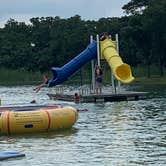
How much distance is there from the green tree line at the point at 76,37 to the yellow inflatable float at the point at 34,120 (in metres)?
58.3

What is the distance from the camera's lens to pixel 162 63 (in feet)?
291

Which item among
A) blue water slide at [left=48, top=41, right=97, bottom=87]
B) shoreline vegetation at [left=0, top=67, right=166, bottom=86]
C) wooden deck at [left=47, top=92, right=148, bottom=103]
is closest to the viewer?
wooden deck at [left=47, top=92, right=148, bottom=103]

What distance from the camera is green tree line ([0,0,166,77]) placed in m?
86.9

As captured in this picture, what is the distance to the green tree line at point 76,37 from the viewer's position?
86875 mm

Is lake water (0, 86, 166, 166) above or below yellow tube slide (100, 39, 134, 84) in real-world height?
below

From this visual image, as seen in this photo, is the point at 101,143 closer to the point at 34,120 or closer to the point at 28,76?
the point at 34,120

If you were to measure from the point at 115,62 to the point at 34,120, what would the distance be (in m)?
19.0

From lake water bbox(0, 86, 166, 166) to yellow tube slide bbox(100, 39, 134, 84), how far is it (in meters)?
9.44

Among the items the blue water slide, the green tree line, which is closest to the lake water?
the blue water slide

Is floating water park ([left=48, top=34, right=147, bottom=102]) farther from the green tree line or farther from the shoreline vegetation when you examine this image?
the shoreline vegetation

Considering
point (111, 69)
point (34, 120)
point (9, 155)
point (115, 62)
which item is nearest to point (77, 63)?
point (111, 69)

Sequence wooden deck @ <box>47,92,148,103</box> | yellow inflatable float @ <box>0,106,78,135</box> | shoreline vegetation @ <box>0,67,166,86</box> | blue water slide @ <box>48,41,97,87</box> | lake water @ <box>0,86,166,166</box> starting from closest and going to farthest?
lake water @ <box>0,86,166,166</box> < yellow inflatable float @ <box>0,106,78,135</box> < wooden deck @ <box>47,92,148,103</box> < blue water slide @ <box>48,41,97,87</box> < shoreline vegetation @ <box>0,67,166,86</box>

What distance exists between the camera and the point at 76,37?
328 feet

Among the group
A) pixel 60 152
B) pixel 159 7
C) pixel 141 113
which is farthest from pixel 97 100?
pixel 159 7
